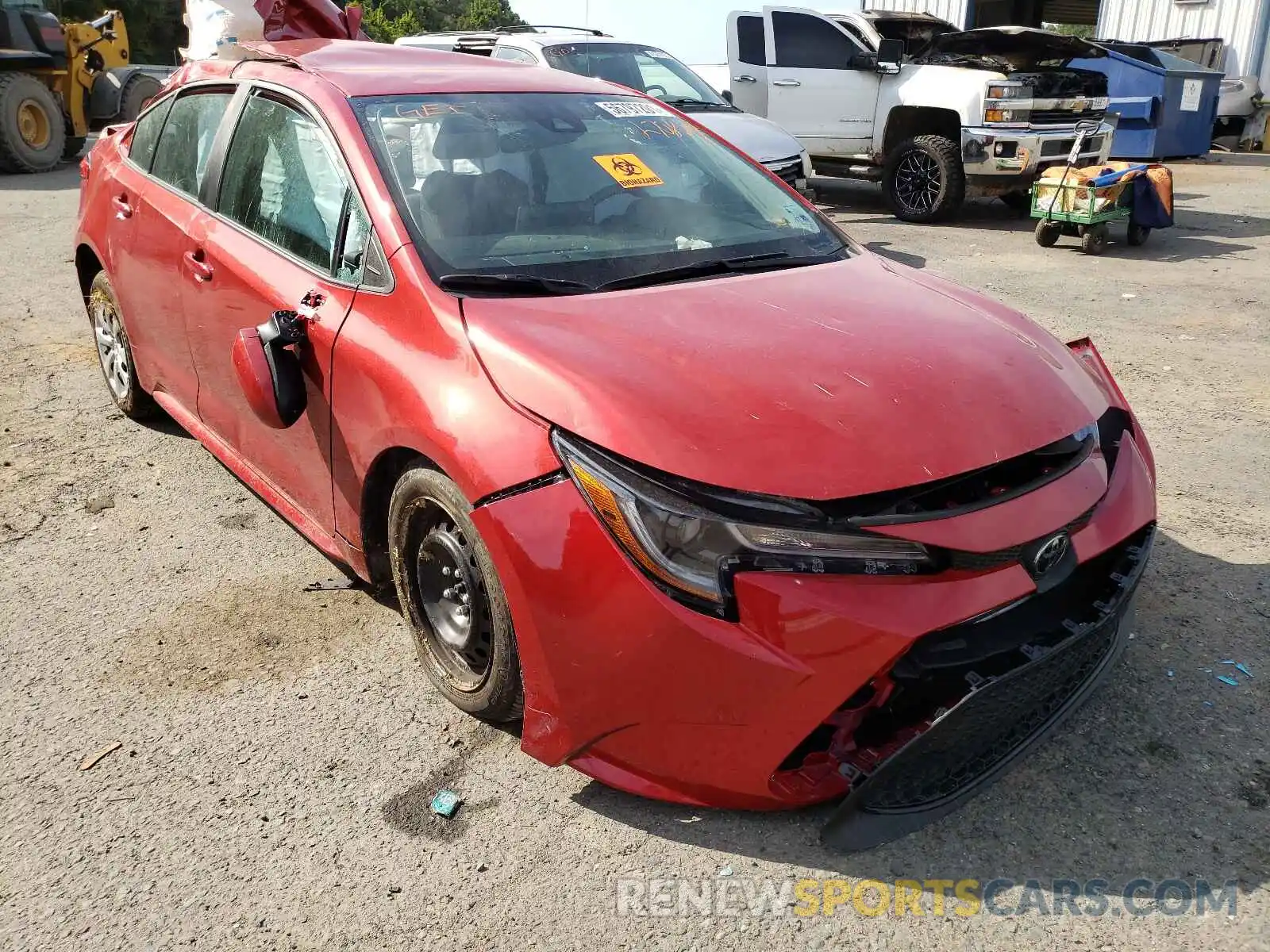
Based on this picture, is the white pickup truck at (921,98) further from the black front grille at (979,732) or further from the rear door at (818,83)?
the black front grille at (979,732)

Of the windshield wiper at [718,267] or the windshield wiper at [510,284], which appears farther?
the windshield wiper at [718,267]

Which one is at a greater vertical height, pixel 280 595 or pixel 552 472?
pixel 552 472

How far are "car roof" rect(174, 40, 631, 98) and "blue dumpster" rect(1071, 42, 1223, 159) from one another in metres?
11.0

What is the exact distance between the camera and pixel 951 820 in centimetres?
241

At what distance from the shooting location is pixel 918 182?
34.8ft

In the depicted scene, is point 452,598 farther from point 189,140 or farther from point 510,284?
point 189,140

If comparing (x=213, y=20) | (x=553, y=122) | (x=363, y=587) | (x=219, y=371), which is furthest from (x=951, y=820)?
(x=213, y=20)

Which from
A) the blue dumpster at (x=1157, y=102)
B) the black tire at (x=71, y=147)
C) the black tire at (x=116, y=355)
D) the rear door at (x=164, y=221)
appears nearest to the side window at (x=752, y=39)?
the blue dumpster at (x=1157, y=102)

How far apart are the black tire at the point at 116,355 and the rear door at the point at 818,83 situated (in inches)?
320

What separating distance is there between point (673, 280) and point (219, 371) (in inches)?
66.9

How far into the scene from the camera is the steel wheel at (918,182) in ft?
34.1

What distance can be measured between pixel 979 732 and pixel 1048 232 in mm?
7993

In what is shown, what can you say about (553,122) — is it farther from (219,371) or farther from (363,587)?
(363,587)

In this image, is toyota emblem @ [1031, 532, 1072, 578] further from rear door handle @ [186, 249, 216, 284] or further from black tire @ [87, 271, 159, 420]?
black tire @ [87, 271, 159, 420]
